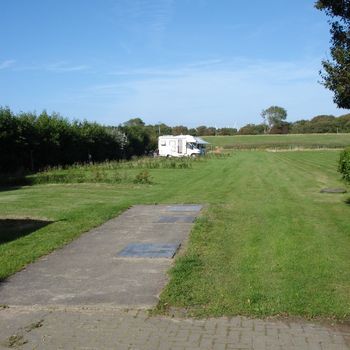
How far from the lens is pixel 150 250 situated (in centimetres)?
880

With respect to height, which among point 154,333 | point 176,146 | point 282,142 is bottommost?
point 154,333

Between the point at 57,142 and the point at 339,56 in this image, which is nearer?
the point at 339,56

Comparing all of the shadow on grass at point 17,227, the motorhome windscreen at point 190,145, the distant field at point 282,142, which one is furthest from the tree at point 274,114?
the shadow on grass at point 17,227

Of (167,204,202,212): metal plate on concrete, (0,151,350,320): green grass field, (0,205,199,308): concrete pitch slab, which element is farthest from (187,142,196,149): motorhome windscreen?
(0,205,199,308): concrete pitch slab

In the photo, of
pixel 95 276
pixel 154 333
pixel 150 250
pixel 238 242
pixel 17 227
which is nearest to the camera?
pixel 154 333

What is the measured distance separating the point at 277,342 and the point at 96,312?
204 cm

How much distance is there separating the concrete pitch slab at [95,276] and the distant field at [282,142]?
82.3m

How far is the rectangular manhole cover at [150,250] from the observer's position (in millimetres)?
8414

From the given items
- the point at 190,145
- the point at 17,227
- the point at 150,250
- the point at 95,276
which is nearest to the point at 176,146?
the point at 190,145

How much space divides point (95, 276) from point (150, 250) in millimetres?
1742

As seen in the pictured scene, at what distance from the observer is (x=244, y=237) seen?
9.78 metres

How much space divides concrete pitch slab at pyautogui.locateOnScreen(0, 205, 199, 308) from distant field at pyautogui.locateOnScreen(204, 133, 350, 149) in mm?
82338

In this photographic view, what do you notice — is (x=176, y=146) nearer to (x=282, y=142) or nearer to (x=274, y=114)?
(x=282, y=142)

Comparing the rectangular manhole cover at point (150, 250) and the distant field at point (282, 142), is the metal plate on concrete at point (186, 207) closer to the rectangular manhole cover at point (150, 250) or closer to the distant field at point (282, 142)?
the rectangular manhole cover at point (150, 250)
